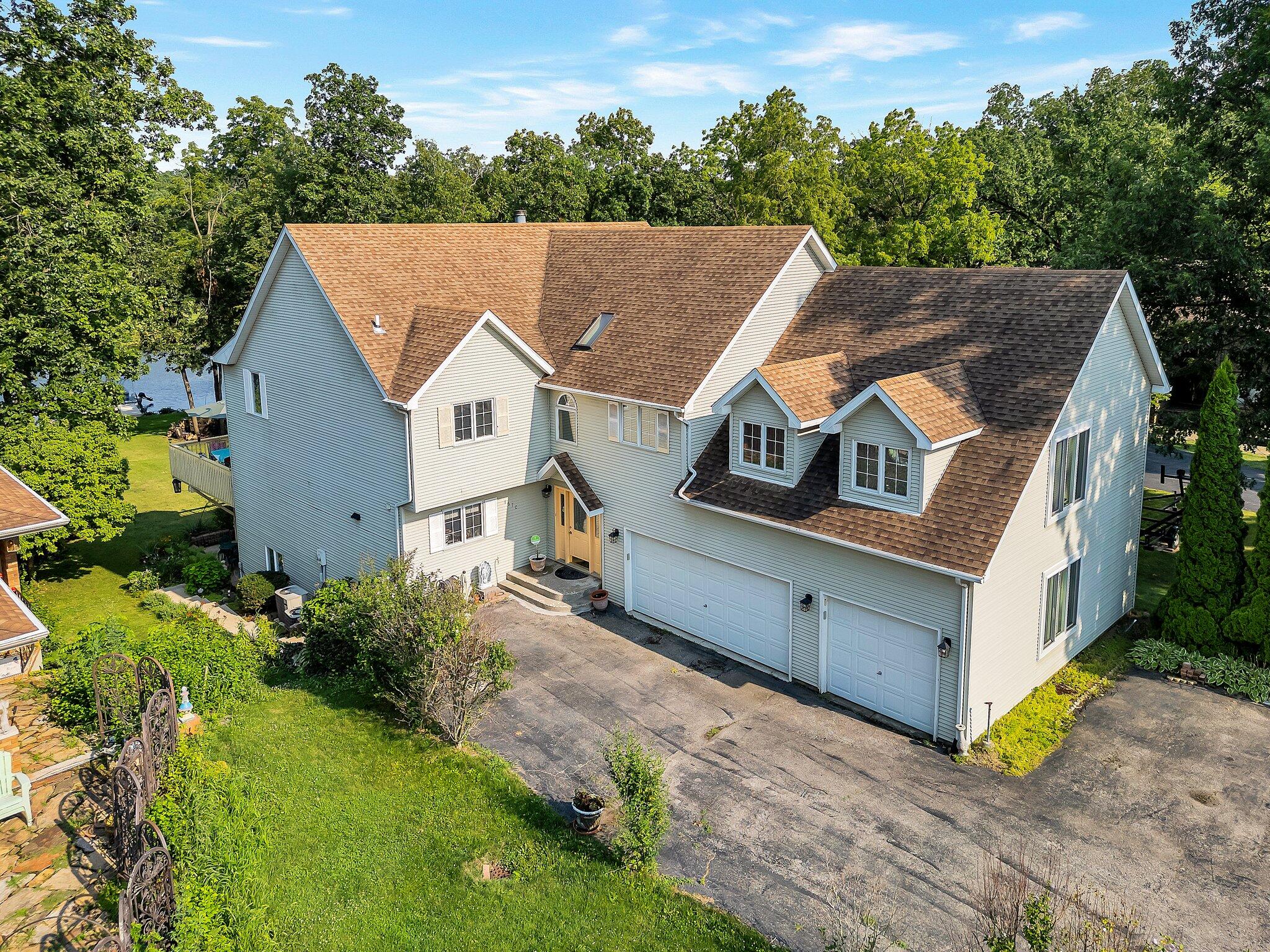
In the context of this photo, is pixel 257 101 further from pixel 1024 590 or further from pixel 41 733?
pixel 1024 590

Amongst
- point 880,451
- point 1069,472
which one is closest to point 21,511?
point 880,451

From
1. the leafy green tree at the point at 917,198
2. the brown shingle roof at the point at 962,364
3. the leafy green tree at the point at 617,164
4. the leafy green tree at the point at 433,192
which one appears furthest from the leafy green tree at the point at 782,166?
the brown shingle roof at the point at 962,364

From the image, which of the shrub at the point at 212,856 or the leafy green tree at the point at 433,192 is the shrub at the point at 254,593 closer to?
the shrub at the point at 212,856

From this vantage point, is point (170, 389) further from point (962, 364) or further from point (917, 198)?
point (962, 364)

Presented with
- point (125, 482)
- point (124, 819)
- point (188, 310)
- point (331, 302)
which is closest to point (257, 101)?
point (188, 310)

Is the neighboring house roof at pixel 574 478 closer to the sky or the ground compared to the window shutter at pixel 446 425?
closer to the ground

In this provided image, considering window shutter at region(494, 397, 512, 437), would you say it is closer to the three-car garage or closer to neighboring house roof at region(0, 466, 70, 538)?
the three-car garage
